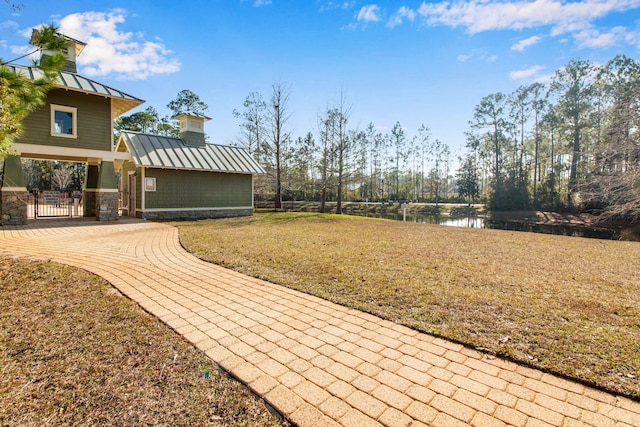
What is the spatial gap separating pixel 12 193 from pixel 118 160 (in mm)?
4078

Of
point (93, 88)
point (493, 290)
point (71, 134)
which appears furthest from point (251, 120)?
point (493, 290)

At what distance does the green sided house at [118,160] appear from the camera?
36.0ft

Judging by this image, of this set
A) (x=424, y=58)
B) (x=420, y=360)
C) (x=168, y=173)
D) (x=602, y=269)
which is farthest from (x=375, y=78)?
(x=420, y=360)

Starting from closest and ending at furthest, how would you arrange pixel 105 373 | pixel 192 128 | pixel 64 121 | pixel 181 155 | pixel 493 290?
pixel 105 373 < pixel 493 290 < pixel 64 121 < pixel 181 155 < pixel 192 128

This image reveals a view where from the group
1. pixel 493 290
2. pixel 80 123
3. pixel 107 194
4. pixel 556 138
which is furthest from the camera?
pixel 556 138

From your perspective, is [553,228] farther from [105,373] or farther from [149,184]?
[105,373]

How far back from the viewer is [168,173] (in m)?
14.6

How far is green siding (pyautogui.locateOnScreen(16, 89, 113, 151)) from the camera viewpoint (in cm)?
1104

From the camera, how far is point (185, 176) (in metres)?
15.1

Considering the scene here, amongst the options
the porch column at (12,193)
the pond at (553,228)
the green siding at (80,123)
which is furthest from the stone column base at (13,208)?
the pond at (553,228)

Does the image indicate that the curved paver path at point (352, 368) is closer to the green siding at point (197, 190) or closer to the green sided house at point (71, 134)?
the green sided house at point (71, 134)

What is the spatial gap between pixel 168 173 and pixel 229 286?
12091 mm

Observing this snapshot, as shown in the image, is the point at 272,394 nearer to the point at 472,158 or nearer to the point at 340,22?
the point at 340,22

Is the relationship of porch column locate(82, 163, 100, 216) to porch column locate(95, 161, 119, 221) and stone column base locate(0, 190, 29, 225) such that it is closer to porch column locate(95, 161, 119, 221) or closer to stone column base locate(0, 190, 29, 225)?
porch column locate(95, 161, 119, 221)
